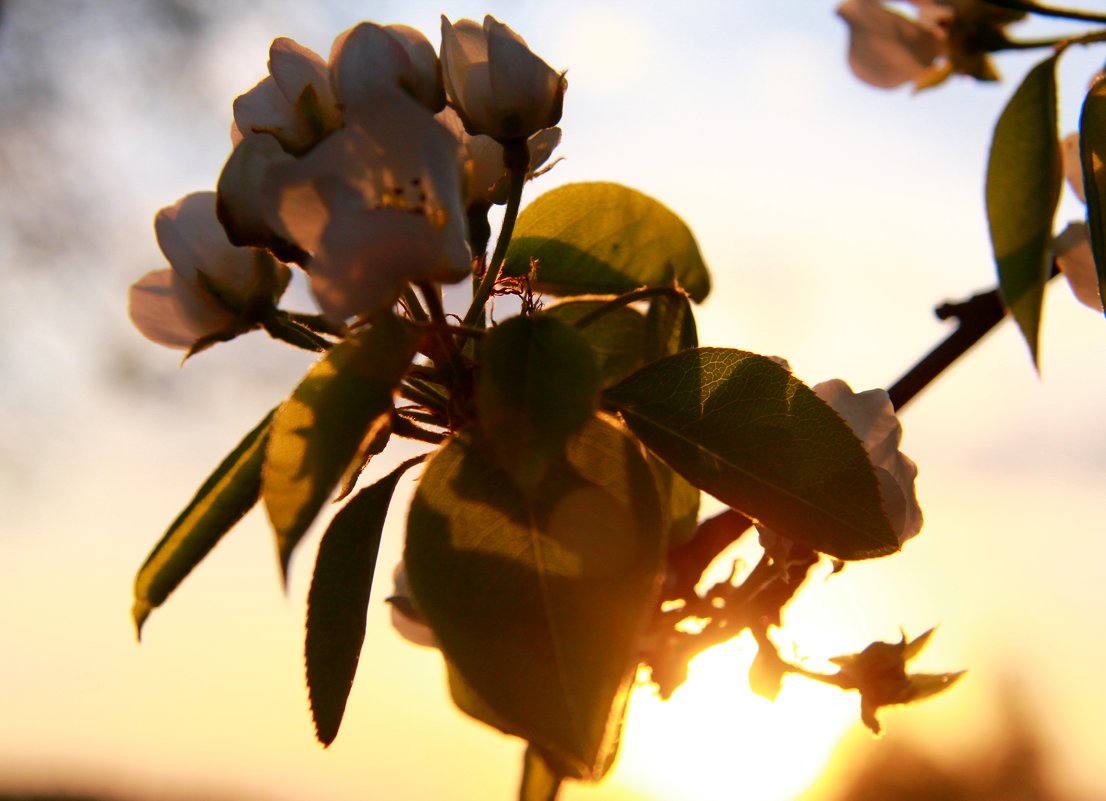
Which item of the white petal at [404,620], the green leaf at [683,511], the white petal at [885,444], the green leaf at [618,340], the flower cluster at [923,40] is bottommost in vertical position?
the white petal at [404,620]

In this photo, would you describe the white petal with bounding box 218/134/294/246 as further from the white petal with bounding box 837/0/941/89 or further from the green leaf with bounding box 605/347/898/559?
the white petal with bounding box 837/0/941/89

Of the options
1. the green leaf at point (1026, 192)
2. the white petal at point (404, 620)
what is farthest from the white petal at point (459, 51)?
the white petal at point (404, 620)

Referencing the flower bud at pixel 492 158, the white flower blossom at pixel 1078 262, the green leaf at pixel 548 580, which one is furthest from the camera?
the white flower blossom at pixel 1078 262

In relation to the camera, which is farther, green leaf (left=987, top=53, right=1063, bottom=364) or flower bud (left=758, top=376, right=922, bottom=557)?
flower bud (left=758, top=376, right=922, bottom=557)

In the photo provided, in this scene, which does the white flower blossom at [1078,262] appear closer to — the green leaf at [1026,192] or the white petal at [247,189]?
the green leaf at [1026,192]

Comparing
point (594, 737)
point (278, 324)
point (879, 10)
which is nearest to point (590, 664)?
point (594, 737)

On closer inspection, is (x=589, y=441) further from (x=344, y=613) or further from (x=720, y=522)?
(x=720, y=522)

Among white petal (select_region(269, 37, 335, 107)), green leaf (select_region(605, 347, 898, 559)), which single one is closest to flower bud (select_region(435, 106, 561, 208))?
white petal (select_region(269, 37, 335, 107))
